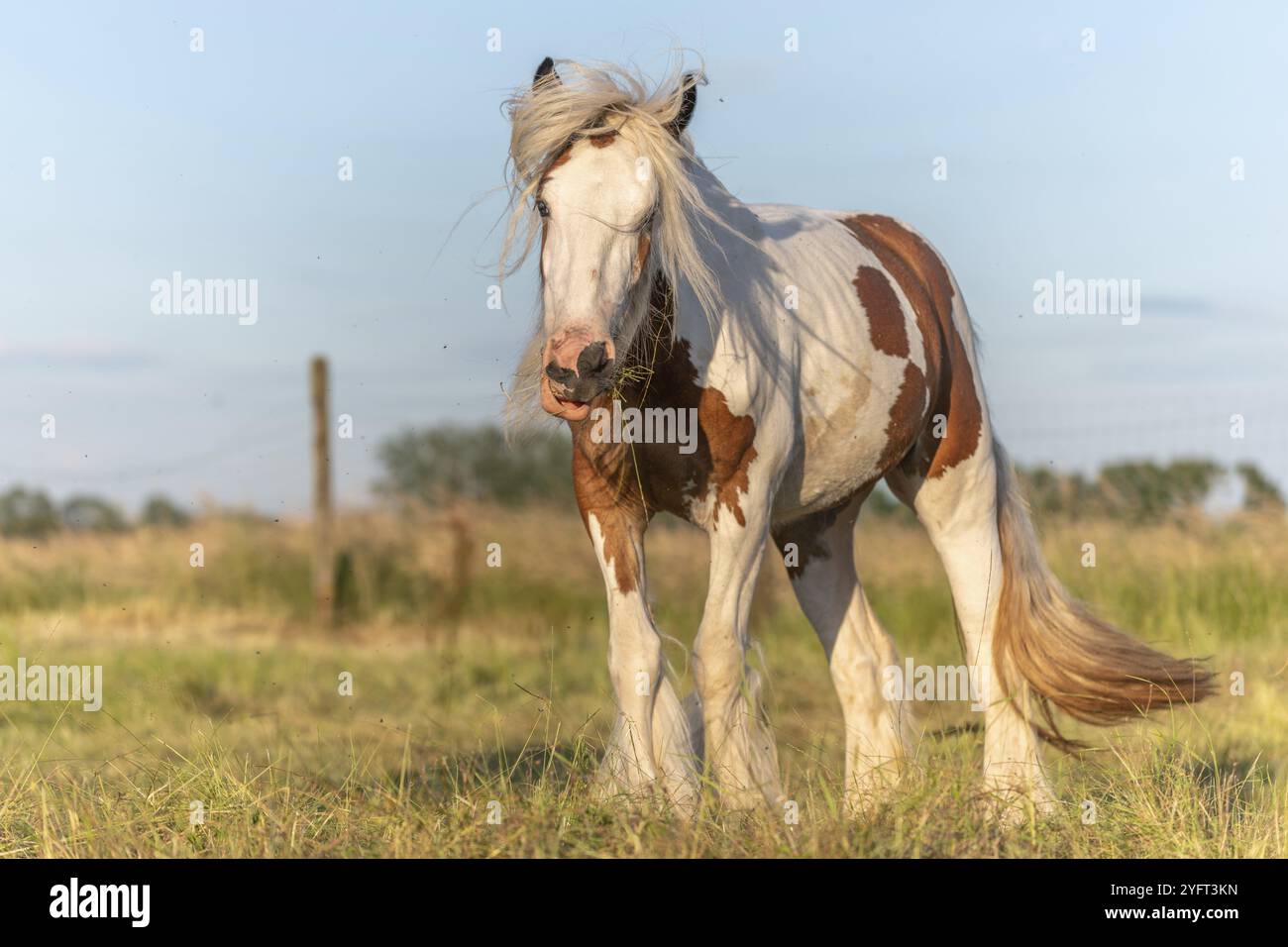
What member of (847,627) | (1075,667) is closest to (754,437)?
(847,627)

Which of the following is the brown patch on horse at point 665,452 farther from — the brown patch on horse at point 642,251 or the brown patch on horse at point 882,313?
the brown patch on horse at point 882,313

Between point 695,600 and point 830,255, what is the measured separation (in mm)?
8781

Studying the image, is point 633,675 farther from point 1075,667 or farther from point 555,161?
point 1075,667

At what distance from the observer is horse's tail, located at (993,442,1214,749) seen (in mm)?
5723

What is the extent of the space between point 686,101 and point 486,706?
549 cm

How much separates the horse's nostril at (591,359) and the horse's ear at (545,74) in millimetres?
1150

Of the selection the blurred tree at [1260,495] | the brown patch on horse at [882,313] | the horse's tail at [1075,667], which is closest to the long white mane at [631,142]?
the brown patch on horse at [882,313]

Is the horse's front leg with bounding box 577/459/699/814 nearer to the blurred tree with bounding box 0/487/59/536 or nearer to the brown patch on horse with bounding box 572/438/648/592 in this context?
the brown patch on horse with bounding box 572/438/648/592

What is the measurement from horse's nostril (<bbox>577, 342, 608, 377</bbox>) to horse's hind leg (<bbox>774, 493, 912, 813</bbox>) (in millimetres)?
2304

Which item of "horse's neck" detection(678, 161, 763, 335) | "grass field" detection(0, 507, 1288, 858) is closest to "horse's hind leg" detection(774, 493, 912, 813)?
"grass field" detection(0, 507, 1288, 858)
